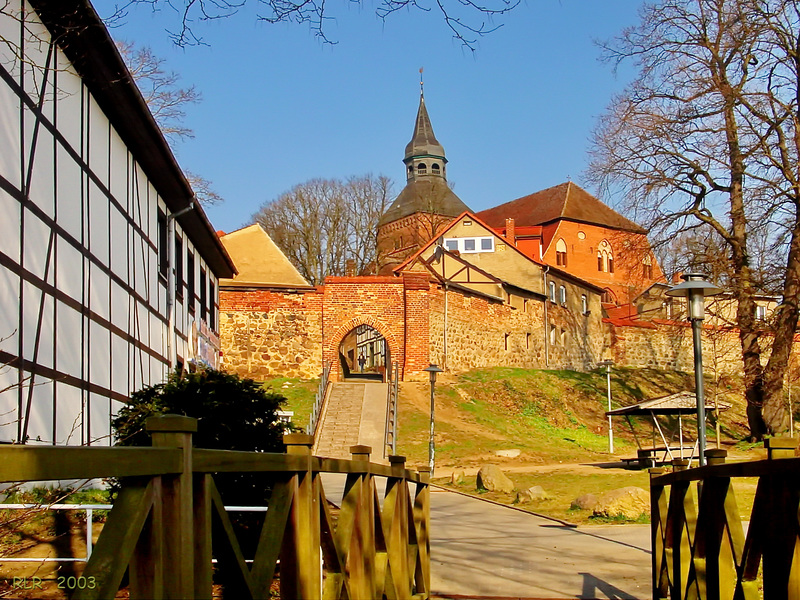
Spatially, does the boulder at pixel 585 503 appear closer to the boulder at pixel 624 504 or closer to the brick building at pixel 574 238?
the boulder at pixel 624 504

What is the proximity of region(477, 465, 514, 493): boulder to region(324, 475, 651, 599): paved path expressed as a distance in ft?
10.4

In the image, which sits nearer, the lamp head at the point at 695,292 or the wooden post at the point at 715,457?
the wooden post at the point at 715,457

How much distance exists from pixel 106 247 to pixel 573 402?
27070 millimetres

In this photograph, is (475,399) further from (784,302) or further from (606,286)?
(606,286)

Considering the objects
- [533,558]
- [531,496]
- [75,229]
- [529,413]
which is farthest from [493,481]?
[529,413]

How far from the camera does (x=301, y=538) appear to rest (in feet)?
10.7

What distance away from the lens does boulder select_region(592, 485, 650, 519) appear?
542 inches

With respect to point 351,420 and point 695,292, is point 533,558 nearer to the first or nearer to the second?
point 695,292

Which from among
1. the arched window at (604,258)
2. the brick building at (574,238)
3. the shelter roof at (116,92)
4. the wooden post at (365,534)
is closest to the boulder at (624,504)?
the shelter roof at (116,92)

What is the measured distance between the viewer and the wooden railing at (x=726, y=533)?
12.4ft

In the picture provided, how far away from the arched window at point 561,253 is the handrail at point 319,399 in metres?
30.1

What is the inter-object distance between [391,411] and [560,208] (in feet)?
124

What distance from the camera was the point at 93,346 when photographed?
11.4m

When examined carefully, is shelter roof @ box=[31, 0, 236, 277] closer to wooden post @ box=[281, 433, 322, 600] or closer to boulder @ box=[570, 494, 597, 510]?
wooden post @ box=[281, 433, 322, 600]
